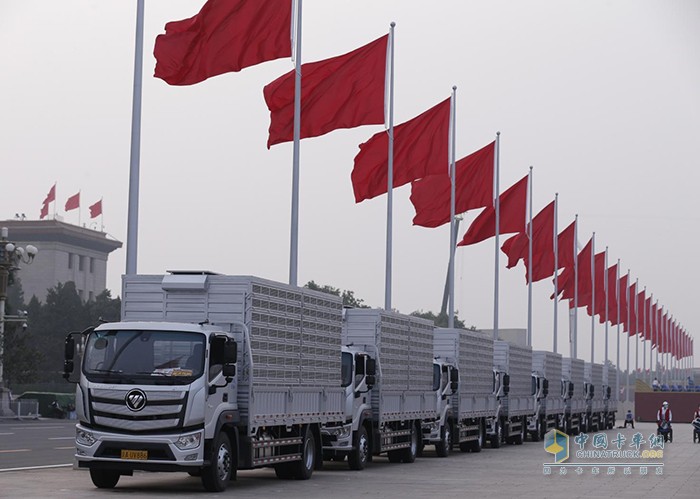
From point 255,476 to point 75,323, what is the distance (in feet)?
304

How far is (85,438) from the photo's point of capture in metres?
19.5

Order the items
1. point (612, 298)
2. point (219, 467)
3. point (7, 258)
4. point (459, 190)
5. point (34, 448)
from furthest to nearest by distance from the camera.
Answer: point (612, 298), point (7, 258), point (459, 190), point (34, 448), point (219, 467)

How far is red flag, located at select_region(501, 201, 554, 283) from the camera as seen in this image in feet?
164

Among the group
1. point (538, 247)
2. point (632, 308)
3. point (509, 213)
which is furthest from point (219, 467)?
point (632, 308)

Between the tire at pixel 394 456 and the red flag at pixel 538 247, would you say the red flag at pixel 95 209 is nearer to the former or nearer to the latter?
the red flag at pixel 538 247

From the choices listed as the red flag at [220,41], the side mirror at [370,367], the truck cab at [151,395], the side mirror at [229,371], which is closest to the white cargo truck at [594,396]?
the side mirror at [370,367]

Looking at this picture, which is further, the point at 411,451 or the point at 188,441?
the point at 411,451

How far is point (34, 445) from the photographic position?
32469mm

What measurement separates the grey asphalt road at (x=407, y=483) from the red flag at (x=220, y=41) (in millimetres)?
7494

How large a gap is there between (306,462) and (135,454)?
5.31m

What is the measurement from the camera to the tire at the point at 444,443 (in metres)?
33.9

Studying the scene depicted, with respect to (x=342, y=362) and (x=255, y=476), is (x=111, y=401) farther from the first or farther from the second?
(x=342, y=362)

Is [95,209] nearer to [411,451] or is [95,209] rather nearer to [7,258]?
[7,258]

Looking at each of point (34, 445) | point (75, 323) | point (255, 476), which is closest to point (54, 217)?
point (75, 323)
